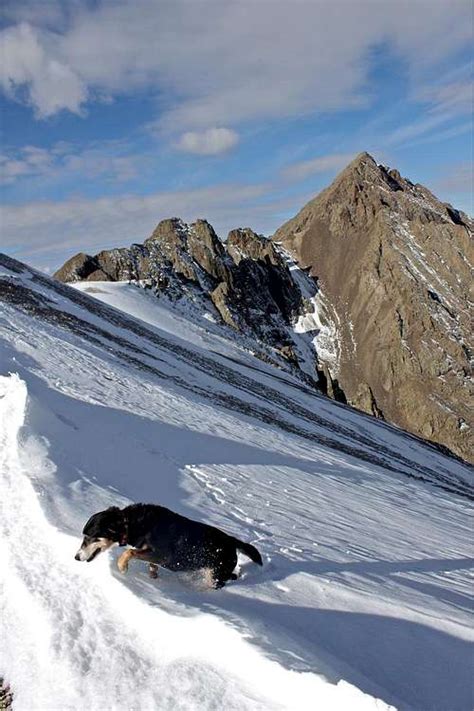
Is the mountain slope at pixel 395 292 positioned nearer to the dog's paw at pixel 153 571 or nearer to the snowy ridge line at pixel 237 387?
the snowy ridge line at pixel 237 387

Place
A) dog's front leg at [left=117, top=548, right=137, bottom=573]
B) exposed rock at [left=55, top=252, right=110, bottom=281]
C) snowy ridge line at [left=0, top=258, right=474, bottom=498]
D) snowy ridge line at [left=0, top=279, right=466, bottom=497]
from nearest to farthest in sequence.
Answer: dog's front leg at [left=117, top=548, right=137, bottom=573], snowy ridge line at [left=0, top=279, right=466, bottom=497], snowy ridge line at [left=0, top=258, right=474, bottom=498], exposed rock at [left=55, top=252, right=110, bottom=281]

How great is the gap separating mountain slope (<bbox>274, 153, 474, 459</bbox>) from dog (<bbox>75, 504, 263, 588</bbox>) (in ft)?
302

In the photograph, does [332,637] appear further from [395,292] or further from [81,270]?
[395,292]

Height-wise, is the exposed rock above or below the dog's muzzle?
above

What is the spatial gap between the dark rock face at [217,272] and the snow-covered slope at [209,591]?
6382cm

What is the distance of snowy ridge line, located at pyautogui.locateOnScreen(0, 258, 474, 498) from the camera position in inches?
1133

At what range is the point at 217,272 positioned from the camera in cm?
10619

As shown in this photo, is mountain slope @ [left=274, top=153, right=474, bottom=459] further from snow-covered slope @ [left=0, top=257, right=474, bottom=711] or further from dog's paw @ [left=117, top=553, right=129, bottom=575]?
dog's paw @ [left=117, top=553, right=129, bottom=575]

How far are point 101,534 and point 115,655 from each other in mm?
1297

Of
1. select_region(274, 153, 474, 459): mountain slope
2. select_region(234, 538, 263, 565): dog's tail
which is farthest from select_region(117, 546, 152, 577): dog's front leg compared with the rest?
select_region(274, 153, 474, 459): mountain slope

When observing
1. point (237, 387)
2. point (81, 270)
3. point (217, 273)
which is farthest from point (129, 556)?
point (217, 273)

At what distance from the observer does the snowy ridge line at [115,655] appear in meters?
4.27

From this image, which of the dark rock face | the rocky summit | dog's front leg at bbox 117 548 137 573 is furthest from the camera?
the rocky summit

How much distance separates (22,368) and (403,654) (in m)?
15.3
